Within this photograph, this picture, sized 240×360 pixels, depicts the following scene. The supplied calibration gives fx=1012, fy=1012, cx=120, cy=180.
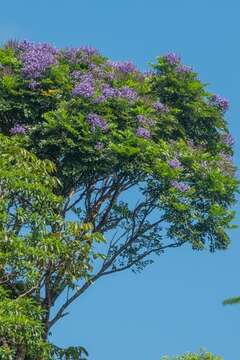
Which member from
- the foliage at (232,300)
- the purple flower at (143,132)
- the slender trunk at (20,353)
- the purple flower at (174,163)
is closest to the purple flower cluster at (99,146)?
the purple flower at (143,132)

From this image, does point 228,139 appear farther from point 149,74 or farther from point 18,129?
point 18,129

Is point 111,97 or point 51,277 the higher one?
point 111,97

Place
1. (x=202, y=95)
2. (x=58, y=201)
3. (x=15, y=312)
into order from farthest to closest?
(x=202, y=95) < (x=58, y=201) < (x=15, y=312)

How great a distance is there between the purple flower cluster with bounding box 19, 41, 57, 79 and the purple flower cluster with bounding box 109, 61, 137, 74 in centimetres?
179

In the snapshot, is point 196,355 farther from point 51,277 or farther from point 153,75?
point 153,75

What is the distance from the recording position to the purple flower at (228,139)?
30.7 meters

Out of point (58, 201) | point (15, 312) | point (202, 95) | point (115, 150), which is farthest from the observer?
point (202, 95)

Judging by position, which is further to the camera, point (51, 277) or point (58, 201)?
point (51, 277)

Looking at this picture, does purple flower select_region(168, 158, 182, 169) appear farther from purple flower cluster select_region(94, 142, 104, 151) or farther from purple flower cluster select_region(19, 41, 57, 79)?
purple flower cluster select_region(19, 41, 57, 79)

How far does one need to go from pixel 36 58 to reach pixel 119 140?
3.58m

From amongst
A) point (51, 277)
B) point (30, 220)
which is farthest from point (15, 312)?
point (51, 277)

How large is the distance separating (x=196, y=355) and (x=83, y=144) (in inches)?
310

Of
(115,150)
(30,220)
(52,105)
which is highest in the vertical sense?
(52,105)

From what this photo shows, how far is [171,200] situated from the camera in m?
27.5
